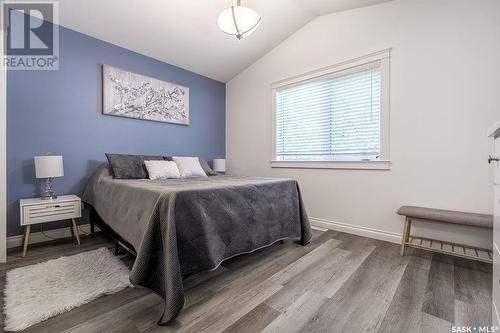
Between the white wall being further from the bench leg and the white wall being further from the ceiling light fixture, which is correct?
the ceiling light fixture

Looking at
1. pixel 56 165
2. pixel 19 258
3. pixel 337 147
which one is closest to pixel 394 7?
pixel 337 147

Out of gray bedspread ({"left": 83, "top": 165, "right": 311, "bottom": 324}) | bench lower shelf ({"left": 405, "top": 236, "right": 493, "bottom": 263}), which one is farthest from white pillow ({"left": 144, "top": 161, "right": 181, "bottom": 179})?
bench lower shelf ({"left": 405, "top": 236, "right": 493, "bottom": 263})

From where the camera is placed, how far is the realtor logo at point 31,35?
2311mm

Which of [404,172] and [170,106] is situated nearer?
[404,172]

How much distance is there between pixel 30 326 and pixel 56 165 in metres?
1.63

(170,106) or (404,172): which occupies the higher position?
(170,106)

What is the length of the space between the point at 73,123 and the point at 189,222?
7.49ft

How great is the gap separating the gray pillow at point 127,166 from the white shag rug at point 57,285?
95 cm

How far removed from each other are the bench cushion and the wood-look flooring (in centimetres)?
40

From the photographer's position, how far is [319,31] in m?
3.13

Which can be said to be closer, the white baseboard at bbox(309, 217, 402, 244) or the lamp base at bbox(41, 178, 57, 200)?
the lamp base at bbox(41, 178, 57, 200)

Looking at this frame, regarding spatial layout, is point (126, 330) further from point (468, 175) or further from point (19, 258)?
point (468, 175)

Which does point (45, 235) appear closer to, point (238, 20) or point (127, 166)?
point (127, 166)

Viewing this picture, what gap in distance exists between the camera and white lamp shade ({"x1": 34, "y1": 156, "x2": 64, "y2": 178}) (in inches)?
88.1
